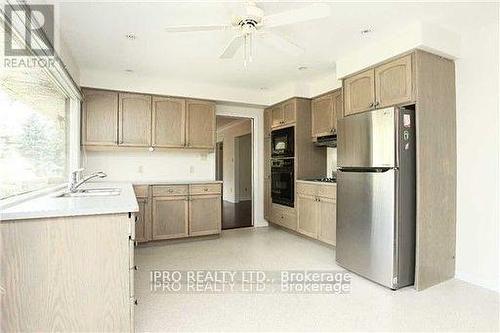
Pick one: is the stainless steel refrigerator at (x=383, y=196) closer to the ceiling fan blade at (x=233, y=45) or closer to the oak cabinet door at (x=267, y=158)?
the ceiling fan blade at (x=233, y=45)

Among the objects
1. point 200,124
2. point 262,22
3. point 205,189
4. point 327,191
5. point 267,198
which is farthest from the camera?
point 267,198

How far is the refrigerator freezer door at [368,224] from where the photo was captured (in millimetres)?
2533

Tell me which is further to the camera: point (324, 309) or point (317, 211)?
point (317, 211)

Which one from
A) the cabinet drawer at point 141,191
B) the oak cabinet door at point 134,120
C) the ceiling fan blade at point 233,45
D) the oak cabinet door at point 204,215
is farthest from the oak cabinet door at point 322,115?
the cabinet drawer at point 141,191

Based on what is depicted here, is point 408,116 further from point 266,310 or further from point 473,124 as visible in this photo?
point 266,310

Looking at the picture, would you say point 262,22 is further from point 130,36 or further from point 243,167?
point 243,167

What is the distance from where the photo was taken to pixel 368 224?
2.71m

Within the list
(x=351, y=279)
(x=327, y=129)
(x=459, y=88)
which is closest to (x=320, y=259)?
(x=351, y=279)

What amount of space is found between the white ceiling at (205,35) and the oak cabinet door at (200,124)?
544mm

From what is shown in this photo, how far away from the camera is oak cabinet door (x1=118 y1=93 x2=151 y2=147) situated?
13.1 feet

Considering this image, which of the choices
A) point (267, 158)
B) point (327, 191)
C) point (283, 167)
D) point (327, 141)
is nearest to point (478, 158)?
point (327, 191)

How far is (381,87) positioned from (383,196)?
1.06 metres

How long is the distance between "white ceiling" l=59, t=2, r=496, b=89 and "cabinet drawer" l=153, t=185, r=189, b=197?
5.02 feet

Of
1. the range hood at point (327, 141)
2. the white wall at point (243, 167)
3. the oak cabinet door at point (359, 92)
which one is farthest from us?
the white wall at point (243, 167)
